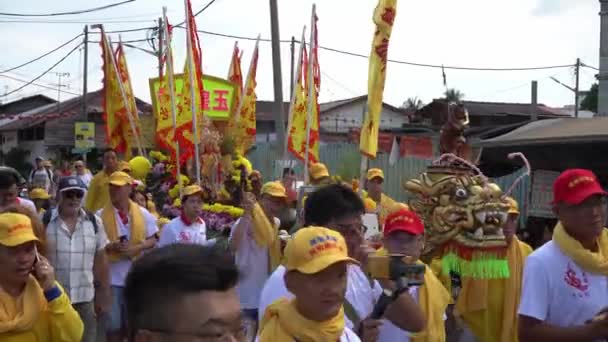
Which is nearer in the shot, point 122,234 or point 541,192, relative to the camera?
point 122,234

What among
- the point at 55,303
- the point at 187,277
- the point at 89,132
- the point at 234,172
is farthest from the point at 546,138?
the point at 89,132

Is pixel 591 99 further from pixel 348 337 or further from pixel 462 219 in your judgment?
pixel 348 337

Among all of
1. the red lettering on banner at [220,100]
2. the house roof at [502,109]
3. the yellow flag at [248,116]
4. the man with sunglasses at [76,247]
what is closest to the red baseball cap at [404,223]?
the man with sunglasses at [76,247]

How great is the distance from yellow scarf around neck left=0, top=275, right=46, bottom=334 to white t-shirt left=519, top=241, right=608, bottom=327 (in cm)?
239

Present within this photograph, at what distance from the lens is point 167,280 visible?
1.77 m

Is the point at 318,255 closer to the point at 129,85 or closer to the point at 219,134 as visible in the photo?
the point at 219,134

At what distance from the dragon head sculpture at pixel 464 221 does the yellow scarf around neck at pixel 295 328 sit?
4.46ft

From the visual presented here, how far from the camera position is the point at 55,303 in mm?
4121

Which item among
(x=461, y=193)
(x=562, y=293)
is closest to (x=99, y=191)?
(x=461, y=193)

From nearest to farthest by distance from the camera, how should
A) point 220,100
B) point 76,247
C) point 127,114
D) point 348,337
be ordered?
point 348,337
point 76,247
point 127,114
point 220,100

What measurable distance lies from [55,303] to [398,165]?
483 inches

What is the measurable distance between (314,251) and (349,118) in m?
44.6

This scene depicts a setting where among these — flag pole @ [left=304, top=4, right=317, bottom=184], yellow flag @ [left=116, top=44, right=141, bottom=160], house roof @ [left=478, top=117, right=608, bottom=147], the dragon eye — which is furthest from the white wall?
the dragon eye

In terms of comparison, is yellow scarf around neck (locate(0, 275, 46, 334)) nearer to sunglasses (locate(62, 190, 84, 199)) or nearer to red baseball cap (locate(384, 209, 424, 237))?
red baseball cap (locate(384, 209, 424, 237))
